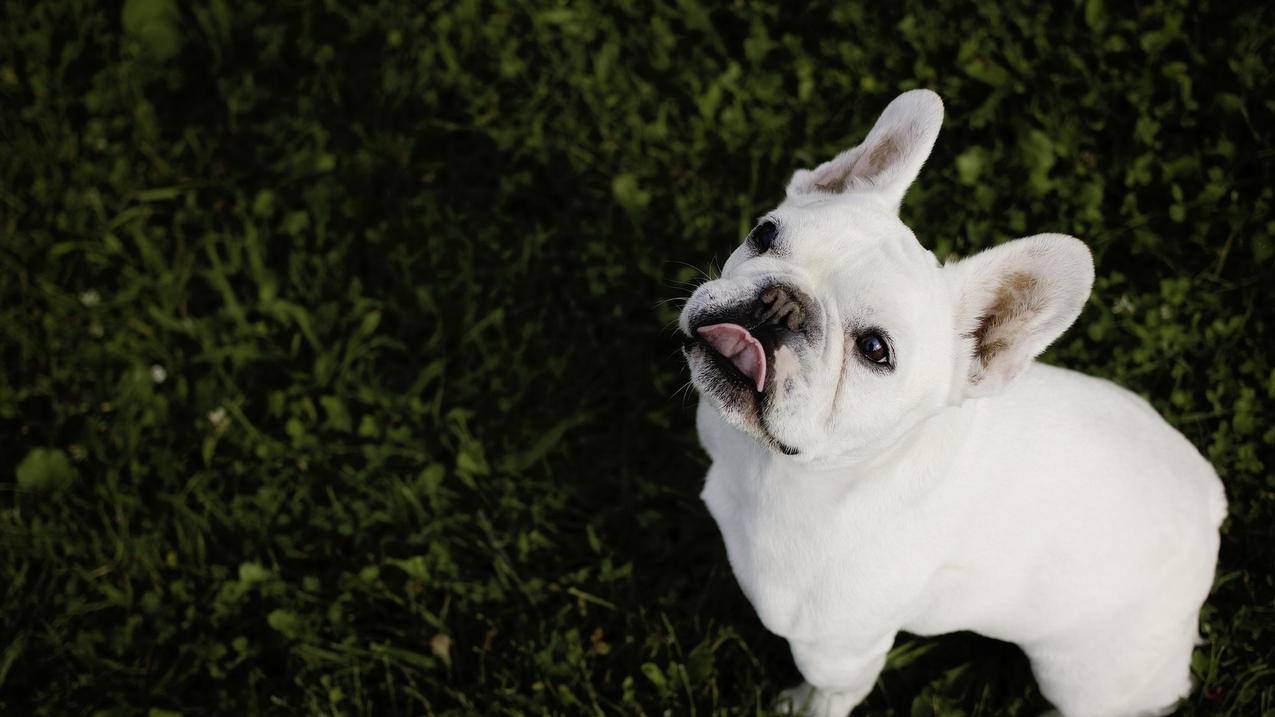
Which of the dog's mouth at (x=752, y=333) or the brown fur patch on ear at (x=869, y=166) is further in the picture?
the brown fur patch on ear at (x=869, y=166)

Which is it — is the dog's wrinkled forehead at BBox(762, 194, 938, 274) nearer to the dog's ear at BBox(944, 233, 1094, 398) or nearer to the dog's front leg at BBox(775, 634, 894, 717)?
the dog's ear at BBox(944, 233, 1094, 398)

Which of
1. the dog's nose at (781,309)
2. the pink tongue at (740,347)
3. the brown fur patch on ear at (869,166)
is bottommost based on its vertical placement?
the pink tongue at (740,347)

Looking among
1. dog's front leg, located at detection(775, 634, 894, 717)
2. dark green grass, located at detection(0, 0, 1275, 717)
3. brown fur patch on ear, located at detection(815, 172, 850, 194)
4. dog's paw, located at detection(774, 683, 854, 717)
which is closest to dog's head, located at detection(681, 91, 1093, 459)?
brown fur patch on ear, located at detection(815, 172, 850, 194)

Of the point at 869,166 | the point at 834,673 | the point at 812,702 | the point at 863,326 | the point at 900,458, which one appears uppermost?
the point at 869,166

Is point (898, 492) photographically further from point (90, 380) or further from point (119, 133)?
point (119, 133)

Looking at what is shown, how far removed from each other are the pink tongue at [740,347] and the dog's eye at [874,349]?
27 centimetres

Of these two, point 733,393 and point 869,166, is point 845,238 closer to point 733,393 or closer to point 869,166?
point 869,166

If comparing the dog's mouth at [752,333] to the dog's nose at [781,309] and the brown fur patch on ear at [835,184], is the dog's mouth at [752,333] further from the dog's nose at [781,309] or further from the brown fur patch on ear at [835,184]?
the brown fur patch on ear at [835,184]

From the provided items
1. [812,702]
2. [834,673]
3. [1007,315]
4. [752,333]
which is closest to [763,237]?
[752,333]

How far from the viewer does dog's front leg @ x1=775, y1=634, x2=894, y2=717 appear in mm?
2893

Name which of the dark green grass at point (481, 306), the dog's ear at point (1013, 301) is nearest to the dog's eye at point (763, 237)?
the dog's ear at point (1013, 301)

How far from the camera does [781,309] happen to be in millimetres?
2369

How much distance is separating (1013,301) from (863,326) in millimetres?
393

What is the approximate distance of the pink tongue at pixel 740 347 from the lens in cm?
240
